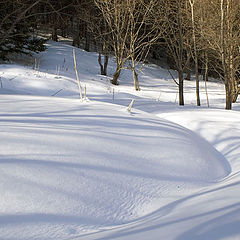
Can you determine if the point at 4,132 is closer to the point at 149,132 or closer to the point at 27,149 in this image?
the point at 27,149

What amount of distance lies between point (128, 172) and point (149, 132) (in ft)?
2.71

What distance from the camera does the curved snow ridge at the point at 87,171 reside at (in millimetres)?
1339

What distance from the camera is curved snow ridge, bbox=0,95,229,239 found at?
134 cm

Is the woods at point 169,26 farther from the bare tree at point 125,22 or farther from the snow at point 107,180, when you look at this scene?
the snow at point 107,180

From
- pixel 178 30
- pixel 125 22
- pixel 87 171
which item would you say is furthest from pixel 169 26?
pixel 87 171

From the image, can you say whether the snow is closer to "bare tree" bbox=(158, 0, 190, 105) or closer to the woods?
the woods

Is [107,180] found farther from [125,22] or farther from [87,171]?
[125,22]

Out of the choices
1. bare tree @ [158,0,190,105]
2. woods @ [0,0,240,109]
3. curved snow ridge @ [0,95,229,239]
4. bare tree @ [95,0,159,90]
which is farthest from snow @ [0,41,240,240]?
bare tree @ [95,0,159,90]

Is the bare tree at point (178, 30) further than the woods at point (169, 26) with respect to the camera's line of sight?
Yes

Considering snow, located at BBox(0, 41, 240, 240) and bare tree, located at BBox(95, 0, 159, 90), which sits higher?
bare tree, located at BBox(95, 0, 159, 90)

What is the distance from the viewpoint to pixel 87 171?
66.7 inches

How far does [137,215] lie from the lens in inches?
58.6

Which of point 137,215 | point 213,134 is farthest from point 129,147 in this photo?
point 213,134

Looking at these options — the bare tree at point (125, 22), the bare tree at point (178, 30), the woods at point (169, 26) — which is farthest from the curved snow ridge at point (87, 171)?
the bare tree at point (125, 22)
